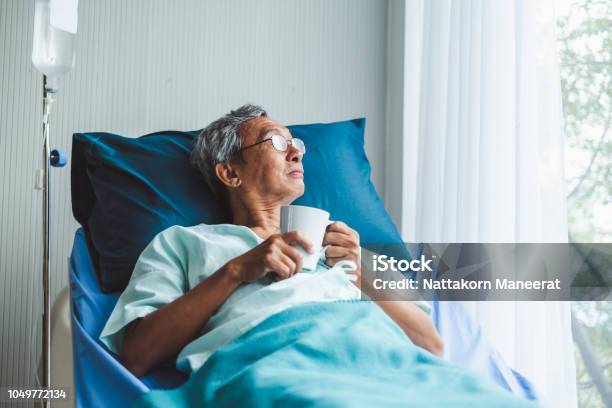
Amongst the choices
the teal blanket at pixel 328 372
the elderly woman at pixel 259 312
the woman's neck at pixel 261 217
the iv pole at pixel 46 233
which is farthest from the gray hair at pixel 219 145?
the teal blanket at pixel 328 372

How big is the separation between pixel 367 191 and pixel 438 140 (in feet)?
1.16

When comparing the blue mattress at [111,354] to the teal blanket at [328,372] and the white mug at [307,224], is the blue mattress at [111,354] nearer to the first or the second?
the teal blanket at [328,372]

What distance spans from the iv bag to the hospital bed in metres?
0.46

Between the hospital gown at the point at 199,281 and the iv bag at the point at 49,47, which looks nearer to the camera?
the hospital gown at the point at 199,281

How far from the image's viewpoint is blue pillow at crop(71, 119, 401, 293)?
5.82 ft

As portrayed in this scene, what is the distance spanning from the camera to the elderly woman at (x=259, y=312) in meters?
1.13

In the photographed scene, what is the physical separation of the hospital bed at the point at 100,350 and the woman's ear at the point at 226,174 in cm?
38

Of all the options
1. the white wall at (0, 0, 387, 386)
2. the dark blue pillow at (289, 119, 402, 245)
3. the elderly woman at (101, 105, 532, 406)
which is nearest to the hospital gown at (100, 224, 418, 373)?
the elderly woman at (101, 105, 532, 406)

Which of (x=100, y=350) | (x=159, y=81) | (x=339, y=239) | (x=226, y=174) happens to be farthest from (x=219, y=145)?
(x=159, y=81)

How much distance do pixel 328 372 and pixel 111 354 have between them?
0.52 m

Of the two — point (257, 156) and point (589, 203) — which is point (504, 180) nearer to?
point (589, 203)

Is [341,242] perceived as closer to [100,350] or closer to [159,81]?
[100,350]

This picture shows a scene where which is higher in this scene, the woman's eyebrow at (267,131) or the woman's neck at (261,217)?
the woman's eyebrow at (267,131)

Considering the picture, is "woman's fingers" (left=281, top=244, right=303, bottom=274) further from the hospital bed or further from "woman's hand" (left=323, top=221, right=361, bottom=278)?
the hospital bed
